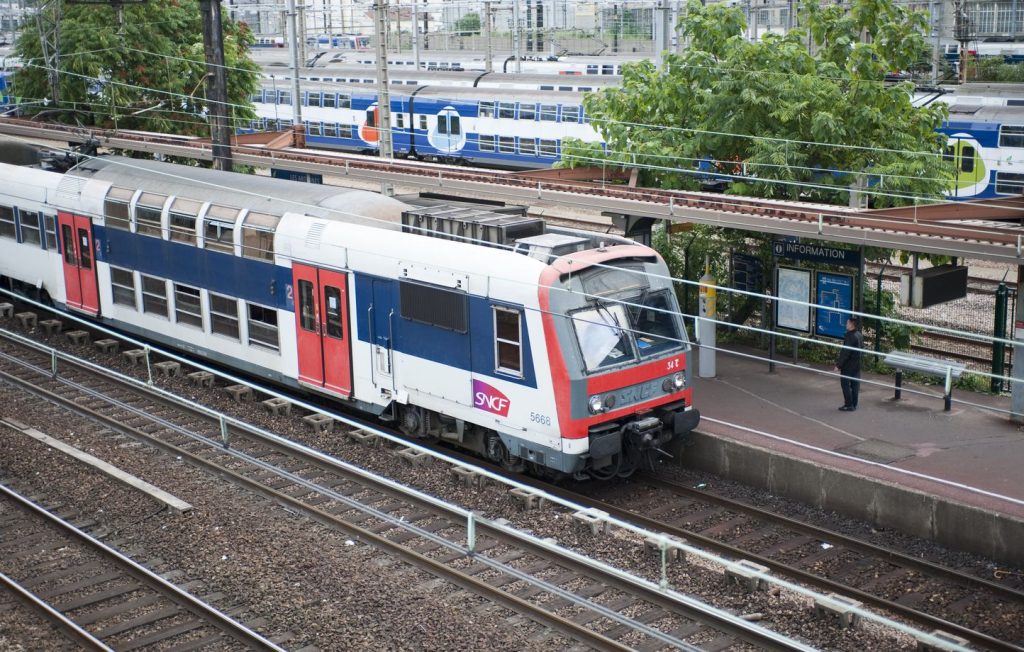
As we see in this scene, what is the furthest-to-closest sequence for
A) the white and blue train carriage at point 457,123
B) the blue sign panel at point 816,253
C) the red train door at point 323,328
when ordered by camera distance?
the white and blue train carriage at point 457,123, the blue sign panel at point 816,253, the red train door at point 323,328

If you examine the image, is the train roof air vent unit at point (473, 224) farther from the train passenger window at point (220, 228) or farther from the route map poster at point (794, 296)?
the route map poster at point (794, 296)

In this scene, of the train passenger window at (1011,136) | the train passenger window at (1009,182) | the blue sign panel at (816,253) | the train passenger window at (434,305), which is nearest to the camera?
the train passenger window at (434,305)

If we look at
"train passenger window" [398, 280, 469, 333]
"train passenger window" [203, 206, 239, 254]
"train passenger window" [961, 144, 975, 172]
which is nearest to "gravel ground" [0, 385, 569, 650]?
"train passenger window" [398, 280, 469, 333]

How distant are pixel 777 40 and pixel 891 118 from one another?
233cm

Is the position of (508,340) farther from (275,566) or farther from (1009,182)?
(1009,182)

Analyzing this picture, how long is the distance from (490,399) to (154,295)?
26.5 ft

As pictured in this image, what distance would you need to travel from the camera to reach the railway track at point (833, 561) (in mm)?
10562

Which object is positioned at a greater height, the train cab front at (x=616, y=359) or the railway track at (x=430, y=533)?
the train cab front at (x=616, y=359)

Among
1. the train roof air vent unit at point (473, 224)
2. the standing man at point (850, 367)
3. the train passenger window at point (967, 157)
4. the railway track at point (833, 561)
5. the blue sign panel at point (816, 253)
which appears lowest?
the railway track at point (833, 561)

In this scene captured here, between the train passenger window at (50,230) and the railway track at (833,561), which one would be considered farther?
the train passenger window at (50,230)

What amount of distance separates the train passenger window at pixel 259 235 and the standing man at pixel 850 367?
7.85 meters

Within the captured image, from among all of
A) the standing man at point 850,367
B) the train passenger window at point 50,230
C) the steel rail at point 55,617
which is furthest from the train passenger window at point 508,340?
the train passenger window at point 50,230

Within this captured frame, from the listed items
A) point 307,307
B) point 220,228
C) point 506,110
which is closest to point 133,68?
point 506,110

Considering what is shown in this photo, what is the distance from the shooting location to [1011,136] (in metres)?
30.5
